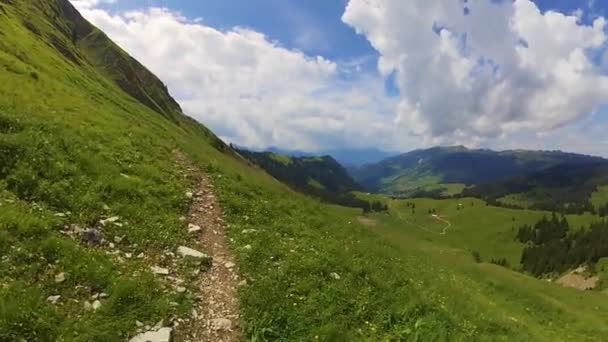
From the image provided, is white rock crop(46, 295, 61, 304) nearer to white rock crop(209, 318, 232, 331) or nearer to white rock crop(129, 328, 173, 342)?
white rock crop(129, 328, 173, 342)

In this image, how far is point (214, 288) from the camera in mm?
16406

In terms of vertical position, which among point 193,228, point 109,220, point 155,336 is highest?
point 193,228

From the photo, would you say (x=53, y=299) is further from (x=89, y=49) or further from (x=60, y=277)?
(x=89, y=49)

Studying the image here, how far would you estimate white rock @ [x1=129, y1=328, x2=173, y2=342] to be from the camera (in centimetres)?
1261

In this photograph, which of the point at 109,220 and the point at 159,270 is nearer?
the point at 159,270

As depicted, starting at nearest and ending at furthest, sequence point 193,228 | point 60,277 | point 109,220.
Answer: point 60,277 → point 109,220 → point 193,228

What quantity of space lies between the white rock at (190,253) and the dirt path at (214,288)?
545 millimetres

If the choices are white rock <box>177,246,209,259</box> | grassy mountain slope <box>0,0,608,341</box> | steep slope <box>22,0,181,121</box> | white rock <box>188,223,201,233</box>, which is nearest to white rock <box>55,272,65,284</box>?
grassy mountain slope <box>0,0,608,341</box>

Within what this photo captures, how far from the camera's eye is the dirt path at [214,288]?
551 inches

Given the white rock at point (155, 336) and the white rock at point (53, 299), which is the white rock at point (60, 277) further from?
the white rock at point (155, 336)

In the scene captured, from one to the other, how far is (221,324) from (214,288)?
2092 mm

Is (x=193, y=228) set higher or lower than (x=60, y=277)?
higher

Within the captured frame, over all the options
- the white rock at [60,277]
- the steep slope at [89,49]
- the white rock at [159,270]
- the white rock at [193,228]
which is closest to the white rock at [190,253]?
the white rock at [159,270]

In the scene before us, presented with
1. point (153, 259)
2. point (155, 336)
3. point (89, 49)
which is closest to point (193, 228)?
point (153, 259)
